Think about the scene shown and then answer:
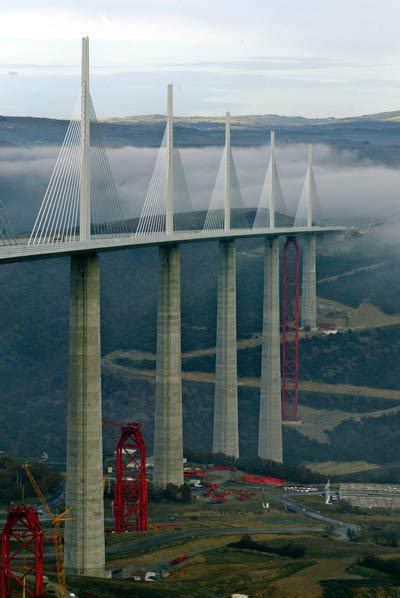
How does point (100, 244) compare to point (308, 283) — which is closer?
point (100, 244)

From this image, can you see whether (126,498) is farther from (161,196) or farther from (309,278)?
(309,278)

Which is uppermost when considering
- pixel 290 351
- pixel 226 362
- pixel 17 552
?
pixel 290 351

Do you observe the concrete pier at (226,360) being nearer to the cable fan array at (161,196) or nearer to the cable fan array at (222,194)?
the cable fan array at (222,194)

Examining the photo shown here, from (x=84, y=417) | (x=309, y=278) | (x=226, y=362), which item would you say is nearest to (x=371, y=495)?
(x=226, y=362)

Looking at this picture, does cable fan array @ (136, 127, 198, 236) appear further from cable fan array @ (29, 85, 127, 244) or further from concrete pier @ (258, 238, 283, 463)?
concrete pier @ (258, 238, 283, 463)

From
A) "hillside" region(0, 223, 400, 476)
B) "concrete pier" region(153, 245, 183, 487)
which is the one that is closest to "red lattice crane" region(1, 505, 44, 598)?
"concrete pier" region(153, 245, 183, 487)

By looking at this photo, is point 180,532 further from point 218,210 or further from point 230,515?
point 218,210
